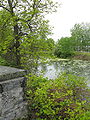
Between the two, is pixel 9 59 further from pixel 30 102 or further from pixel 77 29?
pixel 77 29

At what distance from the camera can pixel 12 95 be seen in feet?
6.55

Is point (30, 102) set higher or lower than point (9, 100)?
lower

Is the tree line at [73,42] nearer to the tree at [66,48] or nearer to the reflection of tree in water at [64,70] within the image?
the tree at [66,48]

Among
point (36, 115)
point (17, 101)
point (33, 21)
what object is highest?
point (33, 21)

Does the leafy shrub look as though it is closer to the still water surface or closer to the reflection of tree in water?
the still water surface

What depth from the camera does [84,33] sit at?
33.5 m

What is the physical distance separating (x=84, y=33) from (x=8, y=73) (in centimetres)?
3459

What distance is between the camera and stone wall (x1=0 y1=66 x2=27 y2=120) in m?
1.88

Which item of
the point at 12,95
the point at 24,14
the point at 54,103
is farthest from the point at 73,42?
the point at 12,95

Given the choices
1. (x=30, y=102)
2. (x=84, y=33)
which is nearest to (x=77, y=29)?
(x=84, y=33)

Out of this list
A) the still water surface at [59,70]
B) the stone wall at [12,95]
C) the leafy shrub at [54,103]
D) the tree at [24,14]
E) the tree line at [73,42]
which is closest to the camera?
the stone wall at [12,95]

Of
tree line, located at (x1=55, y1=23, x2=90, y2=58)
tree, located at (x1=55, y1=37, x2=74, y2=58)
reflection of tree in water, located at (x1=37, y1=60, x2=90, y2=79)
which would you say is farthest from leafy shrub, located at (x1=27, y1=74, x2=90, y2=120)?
tree, located at (x1=55, y1=37, x2=74, y2=58)

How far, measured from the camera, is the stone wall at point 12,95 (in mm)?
1878

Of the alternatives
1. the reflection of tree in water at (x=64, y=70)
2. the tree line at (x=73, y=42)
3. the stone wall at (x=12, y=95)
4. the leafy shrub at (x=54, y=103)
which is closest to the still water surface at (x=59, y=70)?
the reflection of tree in water at (x=64, y=70)
